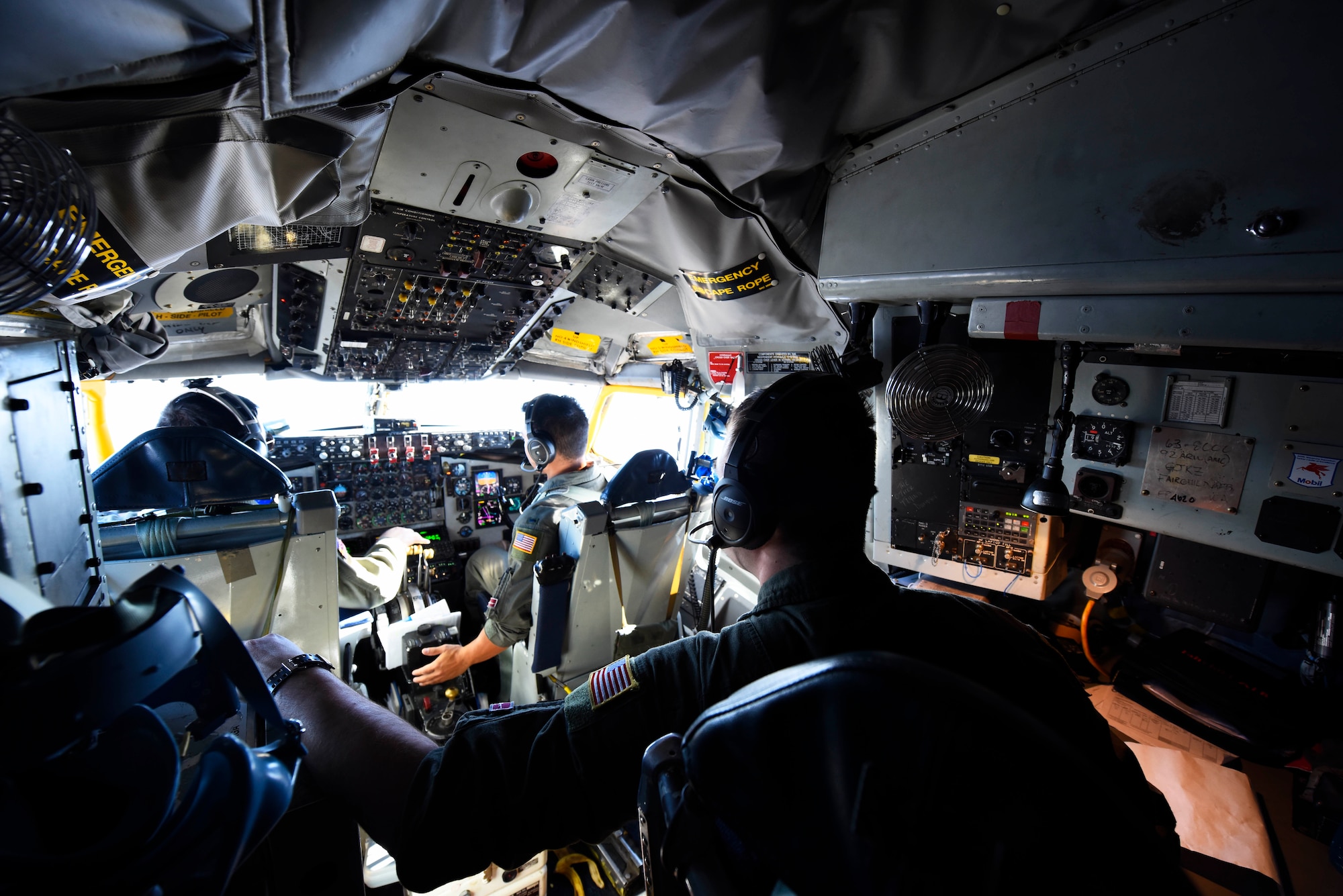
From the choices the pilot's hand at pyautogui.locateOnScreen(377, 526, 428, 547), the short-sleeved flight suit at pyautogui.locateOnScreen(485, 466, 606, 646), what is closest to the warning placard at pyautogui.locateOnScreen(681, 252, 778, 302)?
the short-sleeved flight suit at pyautogui.locateOnScreen(485, 466, 606, 646)

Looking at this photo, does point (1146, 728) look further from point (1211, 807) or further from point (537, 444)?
point (537, 444)

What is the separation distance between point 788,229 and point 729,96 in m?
0.76

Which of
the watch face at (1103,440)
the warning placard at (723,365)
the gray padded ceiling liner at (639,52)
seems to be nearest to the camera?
the gray padded ceiling liner at (639,52)

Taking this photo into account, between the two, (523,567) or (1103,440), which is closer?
(1103,440)

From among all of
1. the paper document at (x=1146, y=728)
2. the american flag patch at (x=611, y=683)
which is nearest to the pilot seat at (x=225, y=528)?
the american flag patch at (x=611, y=683)

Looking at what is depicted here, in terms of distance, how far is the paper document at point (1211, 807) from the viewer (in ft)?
5.17

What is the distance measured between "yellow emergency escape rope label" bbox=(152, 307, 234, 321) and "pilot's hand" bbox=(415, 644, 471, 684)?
94.5 inches

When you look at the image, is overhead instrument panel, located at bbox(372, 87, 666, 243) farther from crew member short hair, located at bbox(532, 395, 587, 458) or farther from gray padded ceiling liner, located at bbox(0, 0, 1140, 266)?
crew member short hair, located at bbox(532, 395, 587, 458)

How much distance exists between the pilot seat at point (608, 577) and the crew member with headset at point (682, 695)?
58.1 inches

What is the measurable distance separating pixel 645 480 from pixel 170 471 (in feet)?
5.78

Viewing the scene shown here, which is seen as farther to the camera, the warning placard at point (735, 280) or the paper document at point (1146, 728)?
the warning placard at point (735, 280)

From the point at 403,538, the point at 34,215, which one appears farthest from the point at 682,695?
the point at 403,538

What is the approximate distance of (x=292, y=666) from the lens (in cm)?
106

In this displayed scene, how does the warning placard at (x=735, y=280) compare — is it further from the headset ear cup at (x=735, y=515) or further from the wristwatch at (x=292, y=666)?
the wristwatch at (x=292, y=666)
